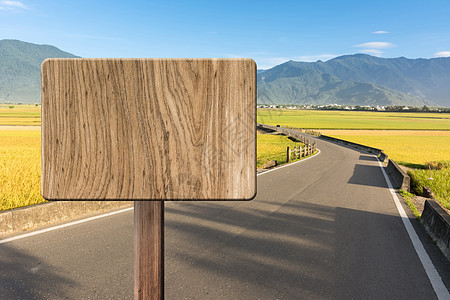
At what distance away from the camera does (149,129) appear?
1.01 metres

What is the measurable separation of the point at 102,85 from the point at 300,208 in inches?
283

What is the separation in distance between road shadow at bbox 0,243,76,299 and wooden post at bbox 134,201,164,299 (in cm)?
283

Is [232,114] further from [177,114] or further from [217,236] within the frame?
[217,236]

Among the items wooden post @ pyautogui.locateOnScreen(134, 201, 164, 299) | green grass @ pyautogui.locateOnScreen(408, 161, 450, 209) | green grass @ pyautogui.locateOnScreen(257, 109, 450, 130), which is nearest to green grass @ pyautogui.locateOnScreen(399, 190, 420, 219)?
green grass @ pyautogui.locateOnScreen(408, 161, 450, 209)

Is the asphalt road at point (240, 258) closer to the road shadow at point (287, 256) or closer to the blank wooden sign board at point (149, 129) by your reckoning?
the road shadow at point (287, 256)

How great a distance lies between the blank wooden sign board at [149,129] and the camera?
994 millimetres

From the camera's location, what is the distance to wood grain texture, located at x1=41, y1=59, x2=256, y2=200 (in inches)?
39.1

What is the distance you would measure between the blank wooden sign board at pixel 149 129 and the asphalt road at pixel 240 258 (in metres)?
2.95

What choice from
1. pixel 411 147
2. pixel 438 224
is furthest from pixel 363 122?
pixel 438 224

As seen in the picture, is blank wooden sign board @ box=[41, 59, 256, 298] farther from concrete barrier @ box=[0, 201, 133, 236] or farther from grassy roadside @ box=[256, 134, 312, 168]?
grassy roadside @ box=[256, 134, 312, 168]

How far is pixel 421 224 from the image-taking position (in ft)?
22.5

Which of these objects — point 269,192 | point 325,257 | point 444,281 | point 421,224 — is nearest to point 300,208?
point 269,192

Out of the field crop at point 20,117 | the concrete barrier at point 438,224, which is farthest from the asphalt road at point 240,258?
the field crop at point 20,117

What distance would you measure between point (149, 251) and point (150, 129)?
1.62 feet
